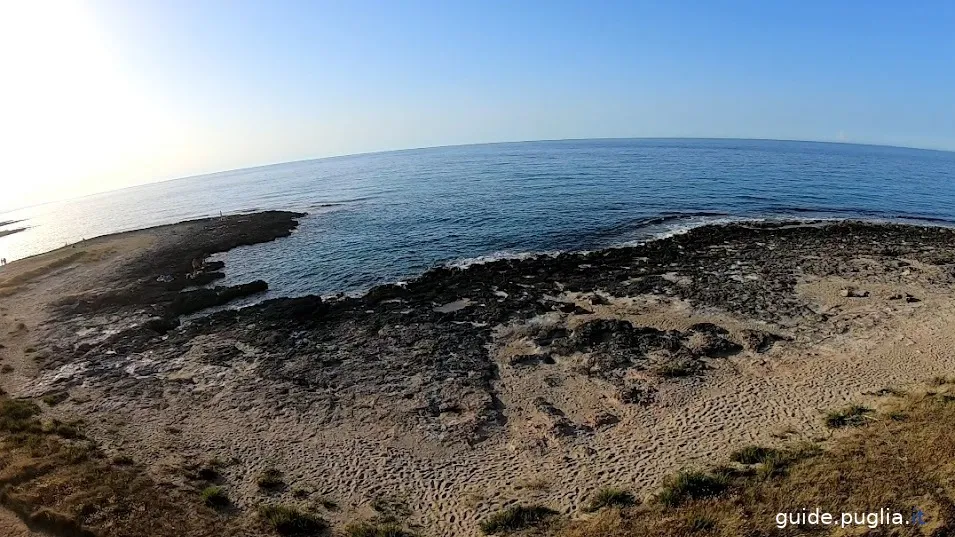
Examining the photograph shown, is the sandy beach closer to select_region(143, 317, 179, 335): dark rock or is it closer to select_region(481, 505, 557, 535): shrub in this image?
select_region(143, 317, 179, 335): dark rock

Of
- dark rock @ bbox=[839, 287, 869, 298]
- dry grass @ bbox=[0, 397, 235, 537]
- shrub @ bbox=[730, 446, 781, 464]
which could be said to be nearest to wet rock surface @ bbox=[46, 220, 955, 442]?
dark rock @ bbox=[839, 287, 869, 298]

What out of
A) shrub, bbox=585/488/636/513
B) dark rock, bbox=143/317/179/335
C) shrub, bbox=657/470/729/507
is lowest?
shrub, bbox=585/488/636/513

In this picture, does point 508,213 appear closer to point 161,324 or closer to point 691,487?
point 161,324

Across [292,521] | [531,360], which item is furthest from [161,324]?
[531,360]

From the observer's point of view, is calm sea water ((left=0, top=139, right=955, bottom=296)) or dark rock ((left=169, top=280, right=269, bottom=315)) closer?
dark rock ((left=169, top=280, right=269, bottom=315))

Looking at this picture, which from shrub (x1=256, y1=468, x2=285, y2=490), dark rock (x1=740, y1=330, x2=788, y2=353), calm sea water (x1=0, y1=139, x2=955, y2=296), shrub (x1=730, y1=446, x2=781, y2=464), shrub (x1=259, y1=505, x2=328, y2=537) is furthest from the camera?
calm sea water (x1=0, y1=139, x2=955, y2=296)

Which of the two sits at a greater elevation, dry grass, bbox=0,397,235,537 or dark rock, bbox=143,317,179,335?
dark rock, bbox=143,317,179,335

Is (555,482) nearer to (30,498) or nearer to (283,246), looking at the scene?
(30,498)
